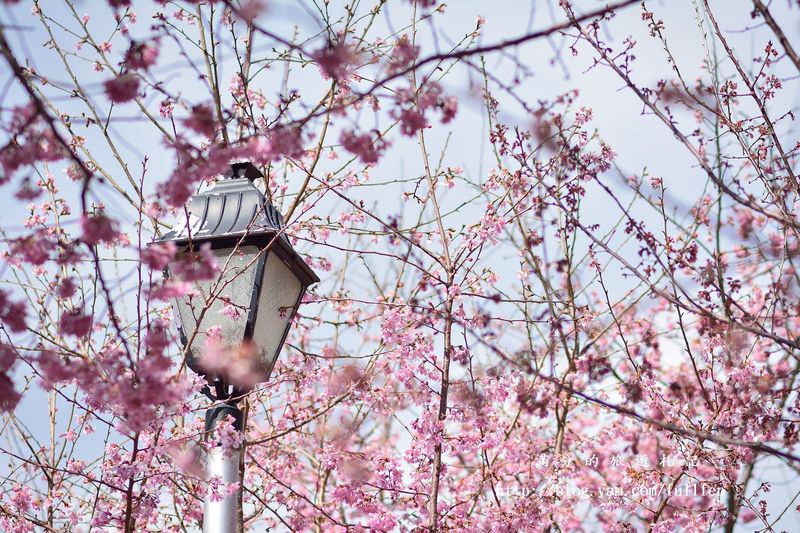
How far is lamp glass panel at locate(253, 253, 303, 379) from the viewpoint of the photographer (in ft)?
12.1

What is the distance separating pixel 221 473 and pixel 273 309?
0.75m

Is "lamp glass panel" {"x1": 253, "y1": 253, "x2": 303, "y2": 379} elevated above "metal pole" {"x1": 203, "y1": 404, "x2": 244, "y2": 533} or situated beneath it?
elevated above

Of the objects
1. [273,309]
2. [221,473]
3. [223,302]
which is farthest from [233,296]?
[221,473]

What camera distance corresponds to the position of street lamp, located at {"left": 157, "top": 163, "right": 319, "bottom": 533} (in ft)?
11.8

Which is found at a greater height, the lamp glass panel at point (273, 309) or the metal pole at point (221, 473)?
the lamp glass panel at point (273, 309)

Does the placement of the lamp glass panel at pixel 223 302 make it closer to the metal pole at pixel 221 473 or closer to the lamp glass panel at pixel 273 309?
the lamp glass panel at pixel 273 309

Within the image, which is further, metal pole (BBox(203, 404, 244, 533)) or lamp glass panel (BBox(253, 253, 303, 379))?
lamp glass panel (BBox(253, 253, 303, 379))

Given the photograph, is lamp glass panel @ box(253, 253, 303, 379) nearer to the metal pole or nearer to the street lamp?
the street lamp

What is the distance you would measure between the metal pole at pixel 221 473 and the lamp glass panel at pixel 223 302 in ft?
0.97

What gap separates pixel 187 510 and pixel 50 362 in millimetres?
3603

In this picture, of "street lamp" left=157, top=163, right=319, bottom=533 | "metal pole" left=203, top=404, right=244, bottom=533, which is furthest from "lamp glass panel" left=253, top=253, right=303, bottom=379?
"metal pole" left=203, top=404, right=244, bottom=533

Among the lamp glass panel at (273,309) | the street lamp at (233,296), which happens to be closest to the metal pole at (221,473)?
the street lamp at (233,296)

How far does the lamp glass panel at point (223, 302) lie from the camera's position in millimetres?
3590

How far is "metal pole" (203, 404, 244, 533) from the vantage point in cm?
349
